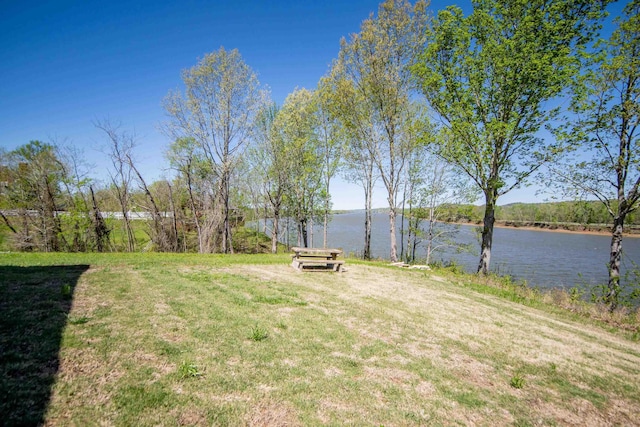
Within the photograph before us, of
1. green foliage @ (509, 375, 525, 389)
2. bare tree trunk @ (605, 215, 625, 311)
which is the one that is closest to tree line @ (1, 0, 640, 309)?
bare tree trunk @ (605, 215, 625, 311)

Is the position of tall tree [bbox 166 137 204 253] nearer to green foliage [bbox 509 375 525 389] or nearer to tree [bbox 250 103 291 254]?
tree [bbox 250 103 291 254]

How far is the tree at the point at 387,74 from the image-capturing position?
16.1 m

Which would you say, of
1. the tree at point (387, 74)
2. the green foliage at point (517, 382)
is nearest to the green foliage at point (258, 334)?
the green foliage at point (517, 382)

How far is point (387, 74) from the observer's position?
16.8m

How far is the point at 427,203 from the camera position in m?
23.1

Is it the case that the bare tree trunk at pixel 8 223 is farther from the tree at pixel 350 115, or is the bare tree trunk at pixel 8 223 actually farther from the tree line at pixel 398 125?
the tree at pixel 350 115

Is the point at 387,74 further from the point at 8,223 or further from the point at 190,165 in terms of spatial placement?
the point at 8,223

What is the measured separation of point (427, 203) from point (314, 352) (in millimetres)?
20755

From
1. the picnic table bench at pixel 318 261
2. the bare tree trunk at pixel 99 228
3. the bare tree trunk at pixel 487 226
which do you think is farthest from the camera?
the bare tree trunk at pixel 99 228

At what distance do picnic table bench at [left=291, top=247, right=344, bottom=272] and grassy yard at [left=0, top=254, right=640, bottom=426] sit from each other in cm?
351

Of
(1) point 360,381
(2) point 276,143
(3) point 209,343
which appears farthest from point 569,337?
(2) point 276,143

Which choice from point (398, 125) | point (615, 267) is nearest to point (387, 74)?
point (398, 125)

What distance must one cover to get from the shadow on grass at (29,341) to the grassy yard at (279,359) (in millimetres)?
18

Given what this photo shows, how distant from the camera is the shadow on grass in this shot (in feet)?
8.95
